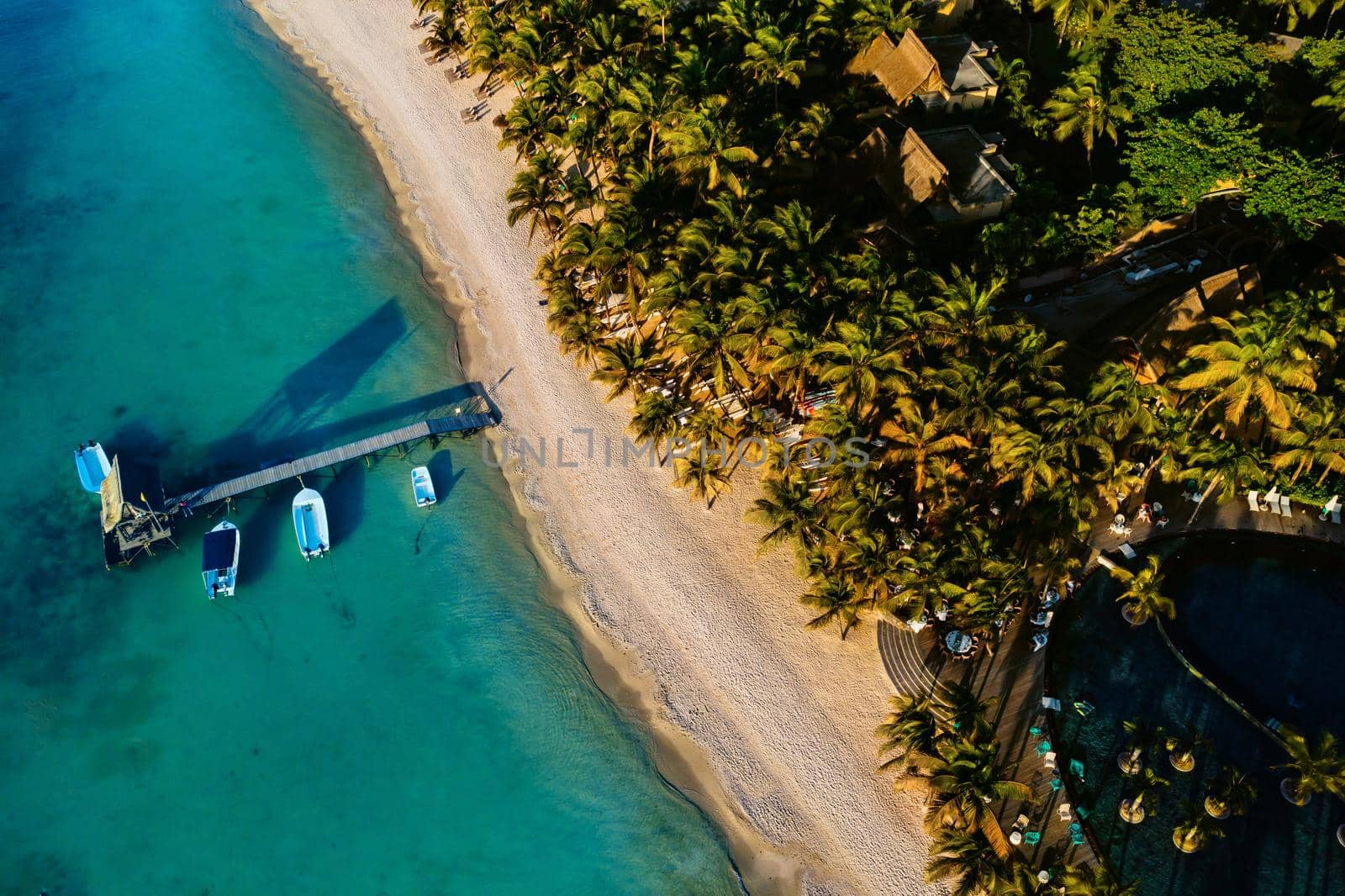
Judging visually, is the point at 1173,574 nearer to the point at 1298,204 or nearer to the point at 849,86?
the point at 1298,204

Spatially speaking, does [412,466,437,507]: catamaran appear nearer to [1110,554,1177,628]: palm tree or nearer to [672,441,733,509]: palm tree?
[672,441,733,509]: palm tree

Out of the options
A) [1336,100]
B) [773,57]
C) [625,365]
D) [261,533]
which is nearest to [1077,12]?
[1336,100]

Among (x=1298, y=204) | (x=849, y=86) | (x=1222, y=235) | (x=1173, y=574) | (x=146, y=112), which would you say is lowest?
(x=1173, y=574)

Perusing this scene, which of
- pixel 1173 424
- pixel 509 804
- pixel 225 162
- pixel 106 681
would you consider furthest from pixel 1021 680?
pixel 225 162

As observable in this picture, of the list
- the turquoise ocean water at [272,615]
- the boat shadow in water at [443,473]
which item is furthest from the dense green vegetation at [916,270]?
the turquoise ocean water at [272,615]

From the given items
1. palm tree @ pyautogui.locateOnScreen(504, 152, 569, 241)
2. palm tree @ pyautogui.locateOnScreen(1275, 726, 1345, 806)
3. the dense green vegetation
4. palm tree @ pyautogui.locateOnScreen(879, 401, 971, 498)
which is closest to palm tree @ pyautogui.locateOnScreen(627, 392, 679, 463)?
the dense green vegetation
